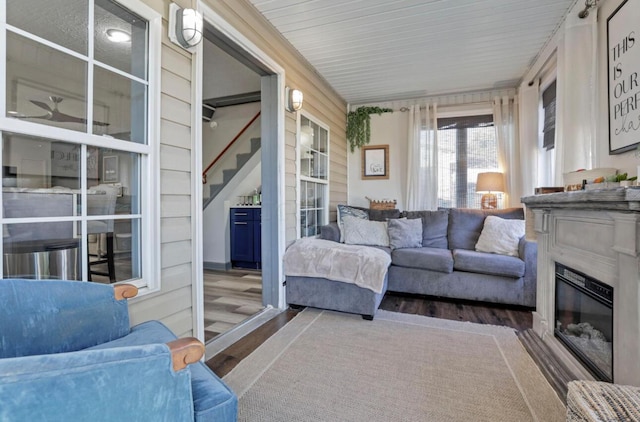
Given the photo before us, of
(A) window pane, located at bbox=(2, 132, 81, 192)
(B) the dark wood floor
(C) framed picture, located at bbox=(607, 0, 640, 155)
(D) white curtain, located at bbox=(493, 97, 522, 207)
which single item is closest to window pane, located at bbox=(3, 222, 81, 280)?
Result: (A) window pane, located at bbox=(2, 132, 81, 192)

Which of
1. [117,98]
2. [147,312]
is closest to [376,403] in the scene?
[147,312]

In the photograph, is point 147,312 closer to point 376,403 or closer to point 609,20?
point 376,403

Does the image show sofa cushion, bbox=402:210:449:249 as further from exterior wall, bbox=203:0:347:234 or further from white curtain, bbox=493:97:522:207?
exterior wall, bbox=203:0:347:234

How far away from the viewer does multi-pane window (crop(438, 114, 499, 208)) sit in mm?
4289

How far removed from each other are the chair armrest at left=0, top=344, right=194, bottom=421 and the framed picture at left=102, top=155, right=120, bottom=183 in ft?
3.65

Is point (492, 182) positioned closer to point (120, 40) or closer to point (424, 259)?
point (424, 259)

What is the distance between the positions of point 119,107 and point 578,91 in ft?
10.1

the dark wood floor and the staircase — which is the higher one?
the staircase

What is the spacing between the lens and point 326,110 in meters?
4.05

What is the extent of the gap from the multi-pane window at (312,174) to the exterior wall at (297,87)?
149mm

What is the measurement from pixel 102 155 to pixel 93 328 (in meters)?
0.79

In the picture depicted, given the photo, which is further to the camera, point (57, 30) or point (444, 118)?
point (444, 118)

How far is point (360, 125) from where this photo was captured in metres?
4.79

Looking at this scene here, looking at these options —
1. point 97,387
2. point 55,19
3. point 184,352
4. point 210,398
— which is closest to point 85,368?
point 97,387
